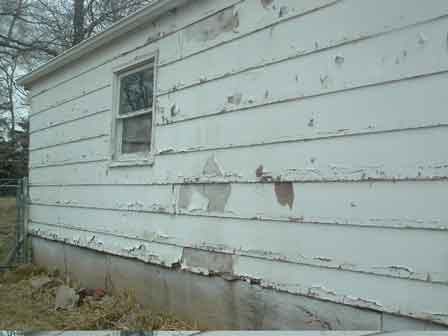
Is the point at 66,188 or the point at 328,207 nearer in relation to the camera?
the point at 328,207

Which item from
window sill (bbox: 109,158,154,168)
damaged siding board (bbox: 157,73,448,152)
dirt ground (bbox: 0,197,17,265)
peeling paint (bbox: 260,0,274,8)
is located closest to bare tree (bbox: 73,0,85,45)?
dirt ground (bbox: 0,197,17,265)

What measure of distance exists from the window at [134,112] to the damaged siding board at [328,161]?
54 cm

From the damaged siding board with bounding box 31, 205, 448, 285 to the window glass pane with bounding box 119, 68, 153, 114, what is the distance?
1.33 metres

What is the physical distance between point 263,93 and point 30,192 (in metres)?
6.01

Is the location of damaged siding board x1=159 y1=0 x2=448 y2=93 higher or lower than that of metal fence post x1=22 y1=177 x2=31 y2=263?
higher

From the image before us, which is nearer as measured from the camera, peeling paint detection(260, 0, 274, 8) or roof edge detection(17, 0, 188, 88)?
peeling paint detection(260, 0, 274, 8)

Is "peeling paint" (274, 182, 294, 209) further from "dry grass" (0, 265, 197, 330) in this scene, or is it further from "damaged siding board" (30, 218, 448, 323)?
"dry grass" (0, 265, 197, 330)

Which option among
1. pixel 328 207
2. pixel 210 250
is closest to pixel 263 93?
pixel 328 207

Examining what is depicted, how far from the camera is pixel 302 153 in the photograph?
3.35m

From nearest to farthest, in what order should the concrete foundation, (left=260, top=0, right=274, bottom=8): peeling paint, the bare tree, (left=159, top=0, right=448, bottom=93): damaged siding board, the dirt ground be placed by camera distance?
(left=159, top=0, right=448, bottom=93): damaged siding board → the concrete foundation → (left=260, top=0, right=274, bottom=8): peeling paint → the dirt ground → the bare tree

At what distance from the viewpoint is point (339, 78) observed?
3.12m

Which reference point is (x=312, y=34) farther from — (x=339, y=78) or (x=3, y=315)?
(x=3, y=315)

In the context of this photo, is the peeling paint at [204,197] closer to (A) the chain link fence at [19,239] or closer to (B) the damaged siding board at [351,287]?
(B) the damaged siding board at [351,287]

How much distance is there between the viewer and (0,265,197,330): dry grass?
14.6ft
